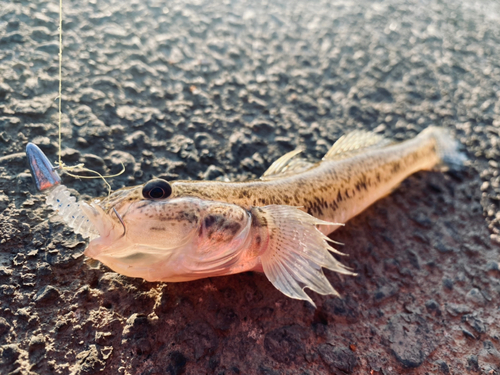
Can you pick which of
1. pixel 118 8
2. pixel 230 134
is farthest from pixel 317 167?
pixel 118 8

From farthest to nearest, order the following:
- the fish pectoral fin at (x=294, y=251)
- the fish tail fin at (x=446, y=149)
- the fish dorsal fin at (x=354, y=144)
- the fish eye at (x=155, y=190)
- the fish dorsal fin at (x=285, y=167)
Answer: the fish tail fin at (x=446, y=149) < the fish dorsal fin at (x=354, y=144) < the fish dorsal fin at (x=285, y=167) < the fish pectoral fin at (x=294, y=251) < the fish eye at (x=155, y=190)

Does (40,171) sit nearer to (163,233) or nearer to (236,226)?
(163,233)

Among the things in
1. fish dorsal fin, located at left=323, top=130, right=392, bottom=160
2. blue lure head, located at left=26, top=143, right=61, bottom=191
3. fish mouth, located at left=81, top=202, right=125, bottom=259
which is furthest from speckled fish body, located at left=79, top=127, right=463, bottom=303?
blue lure head, located at left=26, top=143, right=61, bottom=191

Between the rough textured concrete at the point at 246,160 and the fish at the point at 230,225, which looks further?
the rough textured concrete at the point at 246,160

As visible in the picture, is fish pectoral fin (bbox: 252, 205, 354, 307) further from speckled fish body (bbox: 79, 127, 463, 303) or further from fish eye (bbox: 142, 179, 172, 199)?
fish eye (bbox: 142, 179, 172, 199)

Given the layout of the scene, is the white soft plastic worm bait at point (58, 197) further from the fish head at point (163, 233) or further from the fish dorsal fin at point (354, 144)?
the fish dorsal fin at point (354, 144)

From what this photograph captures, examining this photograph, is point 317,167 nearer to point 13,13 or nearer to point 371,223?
point 371,223

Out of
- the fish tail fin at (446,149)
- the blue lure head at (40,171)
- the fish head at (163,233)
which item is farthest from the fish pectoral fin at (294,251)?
the fish tail fin at (446,149)
